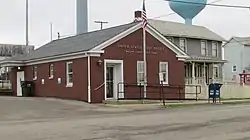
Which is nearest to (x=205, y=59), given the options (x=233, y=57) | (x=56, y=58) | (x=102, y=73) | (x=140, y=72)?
(x=140, y=72)

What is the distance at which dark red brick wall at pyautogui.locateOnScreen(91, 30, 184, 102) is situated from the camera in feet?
100

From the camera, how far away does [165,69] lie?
34781 millimetres

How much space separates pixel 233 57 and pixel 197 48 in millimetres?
20801

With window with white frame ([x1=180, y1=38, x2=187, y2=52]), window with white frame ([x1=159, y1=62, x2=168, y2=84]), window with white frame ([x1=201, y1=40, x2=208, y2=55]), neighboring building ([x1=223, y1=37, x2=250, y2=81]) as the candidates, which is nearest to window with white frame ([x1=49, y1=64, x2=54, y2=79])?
window with white frame ([x1=159, y1=62, x2=168, y2=84])

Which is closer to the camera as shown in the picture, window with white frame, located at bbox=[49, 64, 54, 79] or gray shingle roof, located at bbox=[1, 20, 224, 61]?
gray shingle roof, located at bbox=[1, 20, 224, 61]

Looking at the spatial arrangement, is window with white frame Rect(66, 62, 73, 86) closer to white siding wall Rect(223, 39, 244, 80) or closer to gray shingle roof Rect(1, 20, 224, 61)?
gray shingle roof Rect(1, 20, 224, 61)

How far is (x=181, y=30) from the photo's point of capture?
5147 centimetres

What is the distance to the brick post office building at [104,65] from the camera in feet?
100.0

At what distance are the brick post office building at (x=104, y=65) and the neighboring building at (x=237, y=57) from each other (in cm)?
3487

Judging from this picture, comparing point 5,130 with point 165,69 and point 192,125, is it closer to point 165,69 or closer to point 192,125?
point 192,125

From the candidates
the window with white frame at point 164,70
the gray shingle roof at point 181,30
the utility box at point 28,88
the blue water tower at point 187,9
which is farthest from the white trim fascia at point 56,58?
the blue water tower at point 187,9

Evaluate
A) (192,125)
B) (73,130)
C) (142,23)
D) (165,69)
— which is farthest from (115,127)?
(165,69)

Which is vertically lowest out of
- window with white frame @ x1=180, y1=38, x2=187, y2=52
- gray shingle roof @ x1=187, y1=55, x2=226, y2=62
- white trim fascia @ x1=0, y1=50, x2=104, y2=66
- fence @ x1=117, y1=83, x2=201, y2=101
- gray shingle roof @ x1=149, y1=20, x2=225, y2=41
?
fence @ x1=117, y1=83, x2=201, y2=101

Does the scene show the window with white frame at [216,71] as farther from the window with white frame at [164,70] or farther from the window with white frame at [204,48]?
the window with white frame at [164,70]
